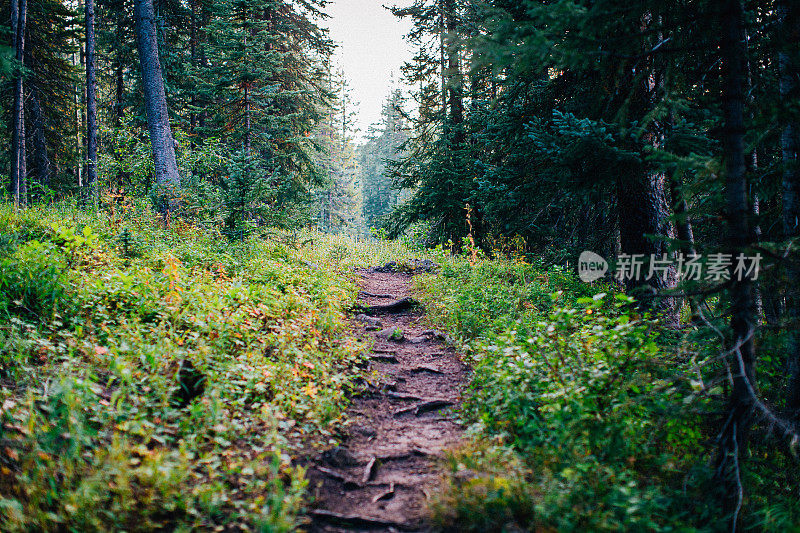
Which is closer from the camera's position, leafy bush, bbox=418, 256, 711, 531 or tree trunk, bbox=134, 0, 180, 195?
leafy bush, bbox=418, 256, 711, 531

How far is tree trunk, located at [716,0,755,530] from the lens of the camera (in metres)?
3.34

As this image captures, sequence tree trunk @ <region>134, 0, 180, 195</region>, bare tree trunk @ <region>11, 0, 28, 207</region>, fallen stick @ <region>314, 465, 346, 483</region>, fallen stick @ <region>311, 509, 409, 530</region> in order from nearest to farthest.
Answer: fallen stick @ <region>311, 509, 409, 530</region>, fallen stick @ <region>314, 465, 346, 483</region>, tree trunk @ <region>134, 0, 180, 195</region>, bare tree trunk @ <region>11, 0, 28, 207</region>

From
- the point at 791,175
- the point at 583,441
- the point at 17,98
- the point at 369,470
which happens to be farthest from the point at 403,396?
the point at 17,98

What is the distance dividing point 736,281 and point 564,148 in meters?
3.34

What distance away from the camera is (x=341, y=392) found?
5.09m

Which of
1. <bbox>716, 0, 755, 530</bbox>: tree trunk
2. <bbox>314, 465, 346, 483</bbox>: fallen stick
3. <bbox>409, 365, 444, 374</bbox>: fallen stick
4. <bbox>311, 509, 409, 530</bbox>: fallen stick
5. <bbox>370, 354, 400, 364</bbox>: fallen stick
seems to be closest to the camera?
<bbox>311, 509, 409, 530</bbox>: fallen stick

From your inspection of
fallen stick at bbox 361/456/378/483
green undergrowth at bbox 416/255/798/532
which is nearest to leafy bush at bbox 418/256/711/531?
green undergrowth at bbox 416/255/798/532

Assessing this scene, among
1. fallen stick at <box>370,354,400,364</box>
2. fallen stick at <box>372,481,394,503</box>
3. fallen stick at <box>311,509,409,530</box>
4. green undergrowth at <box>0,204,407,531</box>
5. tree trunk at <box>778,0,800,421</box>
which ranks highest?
tree trunk at <box>778,0,800,421</box>

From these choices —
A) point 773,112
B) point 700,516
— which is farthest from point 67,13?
point 700,516

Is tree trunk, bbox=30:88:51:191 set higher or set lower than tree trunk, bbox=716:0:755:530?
higher

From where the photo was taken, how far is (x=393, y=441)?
458 cm

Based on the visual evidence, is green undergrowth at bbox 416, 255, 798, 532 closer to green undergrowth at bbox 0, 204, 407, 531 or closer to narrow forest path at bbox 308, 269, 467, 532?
narrow forest path at bbox 308, 269, 467, 532

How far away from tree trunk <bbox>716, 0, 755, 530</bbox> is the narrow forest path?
2502mm

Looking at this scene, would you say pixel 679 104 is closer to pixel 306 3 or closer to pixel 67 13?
pixel 306 3
